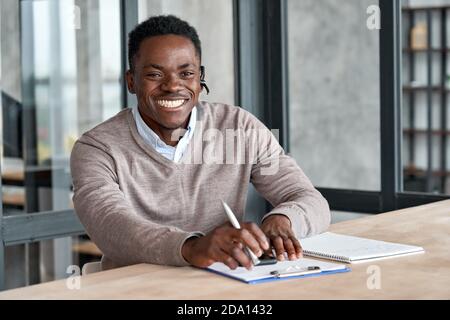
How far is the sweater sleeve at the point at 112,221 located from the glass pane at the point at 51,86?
1.23 m

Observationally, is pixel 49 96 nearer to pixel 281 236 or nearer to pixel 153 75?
pixel 153 75

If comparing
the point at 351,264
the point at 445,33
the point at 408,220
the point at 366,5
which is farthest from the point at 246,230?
the point at 445,33

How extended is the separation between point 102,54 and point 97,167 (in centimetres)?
162

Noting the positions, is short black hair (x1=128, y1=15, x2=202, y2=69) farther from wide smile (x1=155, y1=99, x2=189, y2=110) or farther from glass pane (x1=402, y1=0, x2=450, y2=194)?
glass pane (x1=402, y1=0, x2=450, y2=194)

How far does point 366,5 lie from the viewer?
3.90 metres

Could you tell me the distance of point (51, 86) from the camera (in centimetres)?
366

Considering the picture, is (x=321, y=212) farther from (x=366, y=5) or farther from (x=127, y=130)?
(x=366, y=5)

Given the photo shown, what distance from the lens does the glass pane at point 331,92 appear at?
13.1ft

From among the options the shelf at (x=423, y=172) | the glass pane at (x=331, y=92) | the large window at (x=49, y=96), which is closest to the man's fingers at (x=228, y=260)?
the large window at (x=49, y=96)

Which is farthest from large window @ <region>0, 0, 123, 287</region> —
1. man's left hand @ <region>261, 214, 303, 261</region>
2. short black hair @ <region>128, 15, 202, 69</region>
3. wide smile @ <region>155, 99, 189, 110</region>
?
man's left hand @ <region>261, 214, 303, 261</region>

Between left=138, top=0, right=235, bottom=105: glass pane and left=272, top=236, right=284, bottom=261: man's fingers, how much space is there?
2.20 meters

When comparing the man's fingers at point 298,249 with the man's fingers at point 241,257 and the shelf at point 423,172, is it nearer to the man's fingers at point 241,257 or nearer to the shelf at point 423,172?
the man's fingers at point 241,257

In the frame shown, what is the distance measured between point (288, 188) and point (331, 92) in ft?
6.12
